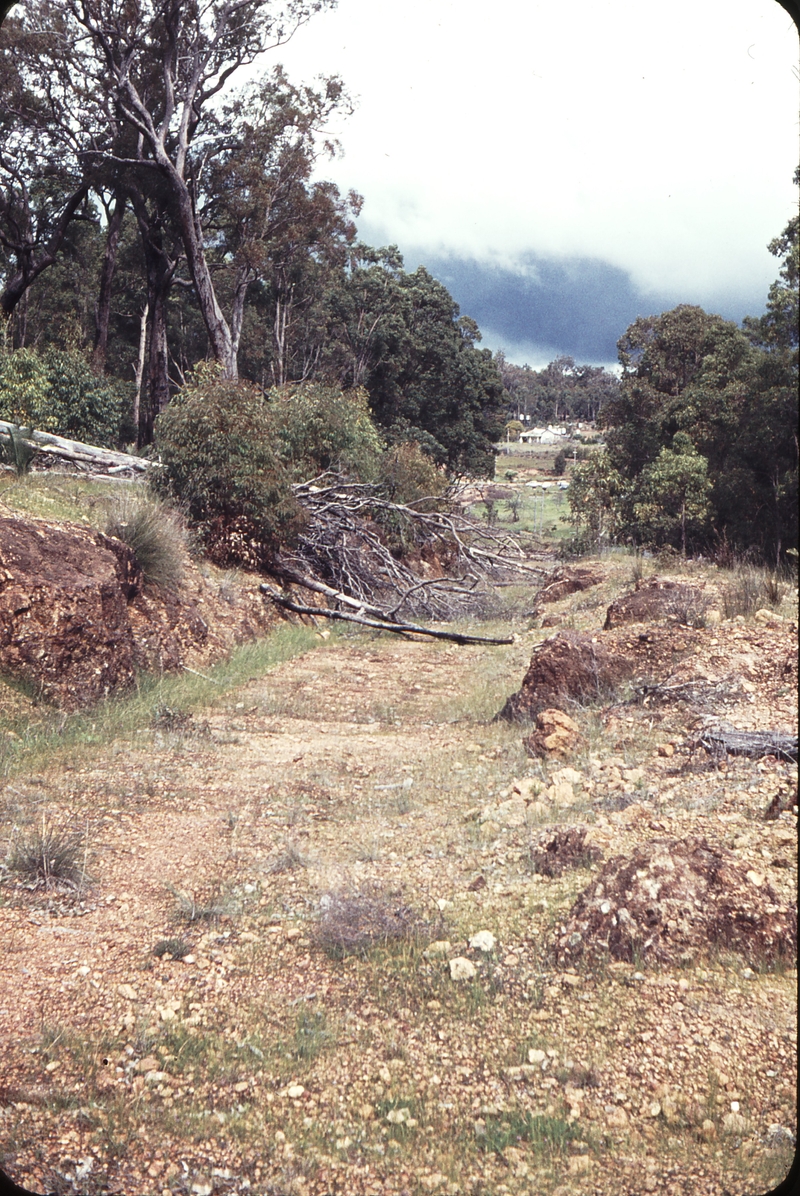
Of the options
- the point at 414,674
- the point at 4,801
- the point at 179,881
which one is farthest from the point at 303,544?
the point at 179,881

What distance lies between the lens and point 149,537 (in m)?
9.70

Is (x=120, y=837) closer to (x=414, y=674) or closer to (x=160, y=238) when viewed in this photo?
(x=414, y=674)

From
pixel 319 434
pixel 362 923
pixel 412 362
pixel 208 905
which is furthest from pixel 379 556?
pixel 412 362

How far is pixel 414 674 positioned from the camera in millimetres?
10336

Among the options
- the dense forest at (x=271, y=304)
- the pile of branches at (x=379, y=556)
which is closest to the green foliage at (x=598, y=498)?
the dense forest at (x=271, y=304)

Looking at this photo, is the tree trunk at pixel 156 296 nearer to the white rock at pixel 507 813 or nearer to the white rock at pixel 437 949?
the white rock at pixel 507 813

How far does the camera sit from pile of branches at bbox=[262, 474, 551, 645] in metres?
14.0

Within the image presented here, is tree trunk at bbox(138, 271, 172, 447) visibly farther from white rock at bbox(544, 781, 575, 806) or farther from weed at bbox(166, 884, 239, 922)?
weed at bbox(166, 884, 239, 922)

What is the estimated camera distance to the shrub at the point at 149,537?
9.53 meters

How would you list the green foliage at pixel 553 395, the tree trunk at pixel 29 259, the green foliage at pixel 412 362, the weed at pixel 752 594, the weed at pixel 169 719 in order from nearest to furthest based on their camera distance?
the weed at pixel 169 719
the weed at pixel 752 594
the tree trunk at pixel 29 259
the green foliage at pixel 412 362
the green foliage at pixel 553 395

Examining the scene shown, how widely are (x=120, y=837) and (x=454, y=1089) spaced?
9.28 ft

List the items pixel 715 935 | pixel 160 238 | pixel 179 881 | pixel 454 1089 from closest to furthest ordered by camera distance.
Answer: pixel 454 1089, pixel 715 935, pixel 179 881, pixel 160 238

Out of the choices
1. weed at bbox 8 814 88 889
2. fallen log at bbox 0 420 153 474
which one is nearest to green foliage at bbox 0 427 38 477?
fallen log at bbox 0 420 153 474

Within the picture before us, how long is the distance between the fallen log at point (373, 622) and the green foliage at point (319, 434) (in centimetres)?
293
